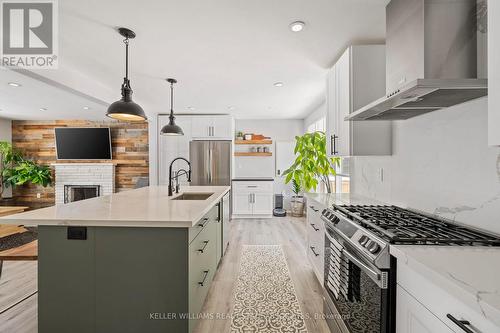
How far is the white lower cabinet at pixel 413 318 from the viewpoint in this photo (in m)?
0.84

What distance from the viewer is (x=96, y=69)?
10.4 ft

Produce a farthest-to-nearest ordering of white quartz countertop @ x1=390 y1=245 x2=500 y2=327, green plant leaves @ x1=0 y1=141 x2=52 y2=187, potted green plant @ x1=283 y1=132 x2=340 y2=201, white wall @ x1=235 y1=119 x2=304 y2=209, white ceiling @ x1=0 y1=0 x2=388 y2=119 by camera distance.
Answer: white wall @ x1=235 y1=119 x2=304 y2=209 < green plant leaves @ x1=0 y1=141 x2=52 y2=187 < potted green plant @ x1=283 y1=132 x2=340 y2=201 < white ceiling @ x1=0 y1=0 x2=388 y2=119 < white quartz countertop @ x1=390 y1=245 x2=500 y2=327

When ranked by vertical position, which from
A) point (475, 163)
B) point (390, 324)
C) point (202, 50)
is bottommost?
point (390, 324)

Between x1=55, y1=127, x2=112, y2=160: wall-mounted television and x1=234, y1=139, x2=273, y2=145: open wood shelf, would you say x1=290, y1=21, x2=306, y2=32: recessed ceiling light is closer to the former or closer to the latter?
x1=234, y1=139, x2=273, y2=145: open wood shelf

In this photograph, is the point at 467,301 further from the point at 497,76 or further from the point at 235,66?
the point at 235,66

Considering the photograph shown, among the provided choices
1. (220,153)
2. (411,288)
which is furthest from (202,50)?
(220,153)

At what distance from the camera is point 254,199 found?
18.6 feet

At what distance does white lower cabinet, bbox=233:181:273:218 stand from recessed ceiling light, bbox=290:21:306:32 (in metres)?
3.86

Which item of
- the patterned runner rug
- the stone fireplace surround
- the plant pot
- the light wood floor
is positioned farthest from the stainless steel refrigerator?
the patterned runner rug

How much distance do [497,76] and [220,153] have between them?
16.5ft

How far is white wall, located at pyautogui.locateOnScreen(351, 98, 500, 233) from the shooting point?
4.22 ft

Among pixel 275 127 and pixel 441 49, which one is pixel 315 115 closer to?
pixel 275 127

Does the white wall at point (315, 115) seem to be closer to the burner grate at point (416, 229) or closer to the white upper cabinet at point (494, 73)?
the burner grate at point (416, 229)

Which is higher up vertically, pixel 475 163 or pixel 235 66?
pixel 235 66
